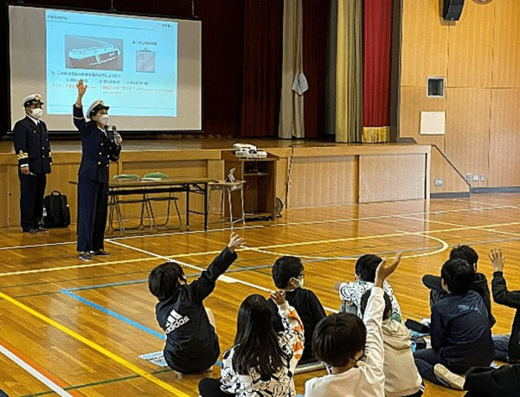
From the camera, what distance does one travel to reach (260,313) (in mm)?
3314

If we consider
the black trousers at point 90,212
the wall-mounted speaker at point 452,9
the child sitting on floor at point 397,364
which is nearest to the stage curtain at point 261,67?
the wall-mounted speaker at point 452,9

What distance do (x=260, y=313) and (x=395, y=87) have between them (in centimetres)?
1134

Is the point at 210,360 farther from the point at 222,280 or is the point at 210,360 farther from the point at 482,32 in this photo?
the point at 482,32

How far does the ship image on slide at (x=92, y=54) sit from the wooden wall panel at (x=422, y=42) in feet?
14.9

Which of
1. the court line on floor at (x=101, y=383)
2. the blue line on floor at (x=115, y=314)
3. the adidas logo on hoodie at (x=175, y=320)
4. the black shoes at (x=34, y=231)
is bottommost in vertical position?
the court line on floor at (x=101, y=383)

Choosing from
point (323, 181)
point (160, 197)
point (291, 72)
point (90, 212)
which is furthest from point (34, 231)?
point (291, 72)

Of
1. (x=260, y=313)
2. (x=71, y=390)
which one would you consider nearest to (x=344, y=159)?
(x=71, y=390)

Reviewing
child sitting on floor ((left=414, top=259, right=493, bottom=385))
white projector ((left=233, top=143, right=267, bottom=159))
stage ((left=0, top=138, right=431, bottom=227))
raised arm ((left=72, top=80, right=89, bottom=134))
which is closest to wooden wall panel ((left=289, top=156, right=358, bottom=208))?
stage ((left=0, top=138, right=431, bottom=227))

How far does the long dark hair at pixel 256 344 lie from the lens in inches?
131

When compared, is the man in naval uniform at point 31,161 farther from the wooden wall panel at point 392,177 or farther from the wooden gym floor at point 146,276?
the wooden wall panel at point 392,177

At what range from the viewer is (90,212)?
8242 mm

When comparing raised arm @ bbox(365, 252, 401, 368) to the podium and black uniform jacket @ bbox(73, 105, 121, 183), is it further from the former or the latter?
the podium

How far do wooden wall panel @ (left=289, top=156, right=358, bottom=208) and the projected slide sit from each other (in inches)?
108

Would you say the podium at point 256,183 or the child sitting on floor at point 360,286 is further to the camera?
the podium at point 256,183
